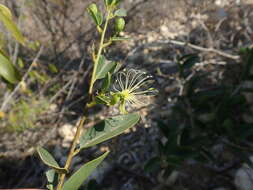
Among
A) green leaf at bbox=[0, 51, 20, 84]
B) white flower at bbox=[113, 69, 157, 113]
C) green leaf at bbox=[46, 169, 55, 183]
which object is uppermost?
green leaf at bbox=[0, 51, 20, 84]

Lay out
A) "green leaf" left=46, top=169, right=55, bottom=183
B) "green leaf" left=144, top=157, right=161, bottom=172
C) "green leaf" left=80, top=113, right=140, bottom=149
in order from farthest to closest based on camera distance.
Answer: "green leaf" left=144, top=157, right=161, bottom=172, "green leaf" left=46, top=169, right=55, bottom=183, "green leaf" left=80, top=113, right=140, bottom=149

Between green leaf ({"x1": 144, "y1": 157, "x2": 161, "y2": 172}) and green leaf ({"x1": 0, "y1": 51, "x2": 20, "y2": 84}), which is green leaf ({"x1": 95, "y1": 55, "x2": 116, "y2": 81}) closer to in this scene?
green leaf ({"x1": 0, "y1": 51, "x2": 20, "y2": 84})

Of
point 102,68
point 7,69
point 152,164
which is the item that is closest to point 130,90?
point 102,68

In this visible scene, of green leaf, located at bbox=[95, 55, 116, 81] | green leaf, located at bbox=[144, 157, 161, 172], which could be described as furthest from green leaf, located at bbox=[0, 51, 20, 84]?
green leaf, located at bbox=[144, 157, 161, 172]

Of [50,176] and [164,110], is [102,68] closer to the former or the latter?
[50,176]

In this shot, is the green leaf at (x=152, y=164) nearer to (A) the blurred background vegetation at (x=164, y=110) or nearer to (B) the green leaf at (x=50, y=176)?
(A) the blurred background vegetation at (x=164, y=110)

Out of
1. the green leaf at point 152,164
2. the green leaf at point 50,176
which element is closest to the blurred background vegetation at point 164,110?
the green leaf at point 152,164

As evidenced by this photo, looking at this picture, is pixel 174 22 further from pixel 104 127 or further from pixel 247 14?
pixel 104 127
